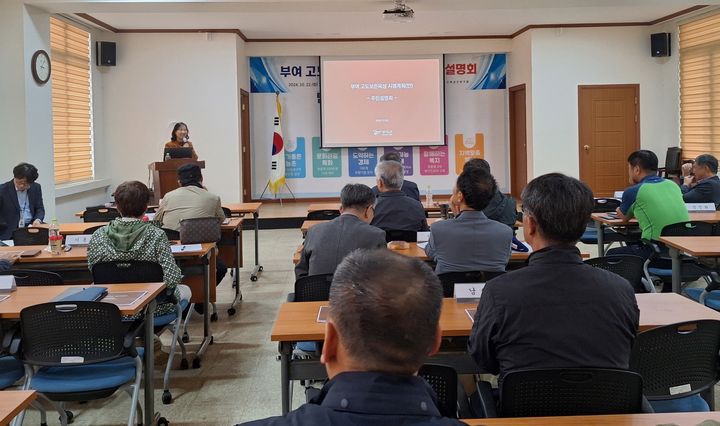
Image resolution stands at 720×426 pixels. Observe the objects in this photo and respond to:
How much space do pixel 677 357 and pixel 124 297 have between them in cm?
228

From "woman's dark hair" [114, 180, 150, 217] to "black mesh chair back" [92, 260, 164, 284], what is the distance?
351 millimetres

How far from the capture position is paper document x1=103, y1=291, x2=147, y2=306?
2.91 meters

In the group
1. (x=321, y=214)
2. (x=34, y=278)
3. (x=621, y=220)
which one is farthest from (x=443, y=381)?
(x=321, y=214)

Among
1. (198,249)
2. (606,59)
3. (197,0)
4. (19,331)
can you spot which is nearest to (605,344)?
(19,331)

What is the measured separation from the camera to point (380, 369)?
42.1 inches

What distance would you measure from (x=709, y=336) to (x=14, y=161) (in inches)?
276

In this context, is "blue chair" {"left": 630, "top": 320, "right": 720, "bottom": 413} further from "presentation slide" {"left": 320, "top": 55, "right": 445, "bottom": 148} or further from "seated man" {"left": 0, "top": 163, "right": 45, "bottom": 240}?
"presentation slide" {"left": 320, "top": 55, "right": 445, "bottom": 148}

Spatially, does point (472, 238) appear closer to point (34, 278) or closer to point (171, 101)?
point (34, 278)

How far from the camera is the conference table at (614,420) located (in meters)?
1.67

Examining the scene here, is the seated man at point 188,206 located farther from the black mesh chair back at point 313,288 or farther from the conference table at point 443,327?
the conference table at point 443,327

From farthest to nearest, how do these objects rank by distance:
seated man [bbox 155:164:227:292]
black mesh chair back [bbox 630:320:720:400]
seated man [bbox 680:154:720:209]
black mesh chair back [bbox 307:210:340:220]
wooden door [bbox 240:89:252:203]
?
wooden door [bbox 240:89:252:203]
black mesh chair back [bbox 307:210:340:220]
seated man [bbox 680:154:720:209]
seated man [bbox 155:164:227:292]
black mesh chair back [bbox 630:320:720:400]

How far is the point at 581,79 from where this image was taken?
438 inches

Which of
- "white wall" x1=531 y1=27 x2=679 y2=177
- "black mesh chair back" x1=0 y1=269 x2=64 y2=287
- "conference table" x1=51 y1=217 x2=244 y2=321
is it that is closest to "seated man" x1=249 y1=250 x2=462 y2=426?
"black mesh chair back" x1=0 y1=269 x2=64 y2=287

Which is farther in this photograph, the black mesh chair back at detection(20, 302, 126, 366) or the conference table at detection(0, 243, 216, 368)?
the conference table at detection(0, 243, 216, 368)
